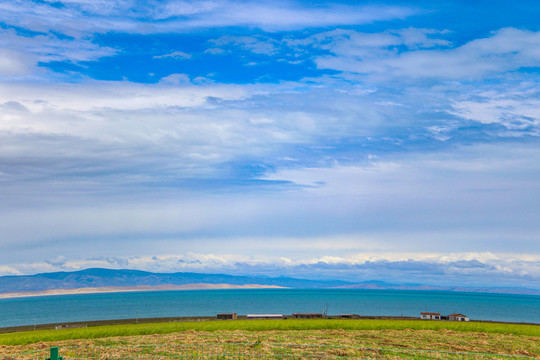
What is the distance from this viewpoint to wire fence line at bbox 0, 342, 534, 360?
26.4 m

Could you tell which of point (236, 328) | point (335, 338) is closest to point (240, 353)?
point (335, 338)

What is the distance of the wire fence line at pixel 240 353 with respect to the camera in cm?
2641

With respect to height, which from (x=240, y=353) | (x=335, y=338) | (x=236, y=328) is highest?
(x=240, y=353)

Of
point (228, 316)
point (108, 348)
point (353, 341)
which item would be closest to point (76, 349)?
point (108, 348)

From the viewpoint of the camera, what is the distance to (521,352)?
29.6 meters

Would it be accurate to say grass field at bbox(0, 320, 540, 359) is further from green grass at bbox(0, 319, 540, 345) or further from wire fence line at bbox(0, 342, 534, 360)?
wire fence line at bbox(0, 342, 534, 360)

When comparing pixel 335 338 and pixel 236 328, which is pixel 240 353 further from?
pixel 236 328

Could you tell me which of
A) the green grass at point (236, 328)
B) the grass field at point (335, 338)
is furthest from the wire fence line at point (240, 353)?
the green grass at point (236, 328)

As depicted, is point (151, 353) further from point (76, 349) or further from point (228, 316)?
point (228, 316)

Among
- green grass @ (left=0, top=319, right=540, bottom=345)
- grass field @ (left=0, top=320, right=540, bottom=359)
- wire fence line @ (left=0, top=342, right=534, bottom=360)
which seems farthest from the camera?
green grass @ (left=0, top=319, right=540, bottom=345)

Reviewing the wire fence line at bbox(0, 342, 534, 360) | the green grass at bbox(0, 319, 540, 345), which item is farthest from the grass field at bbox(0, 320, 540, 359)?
the wire fence line at bbox(0, 342, 534, 360)

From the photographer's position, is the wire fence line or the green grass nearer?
the wire fence line

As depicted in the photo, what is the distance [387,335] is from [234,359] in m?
16.6

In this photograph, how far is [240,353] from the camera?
26.5 m
